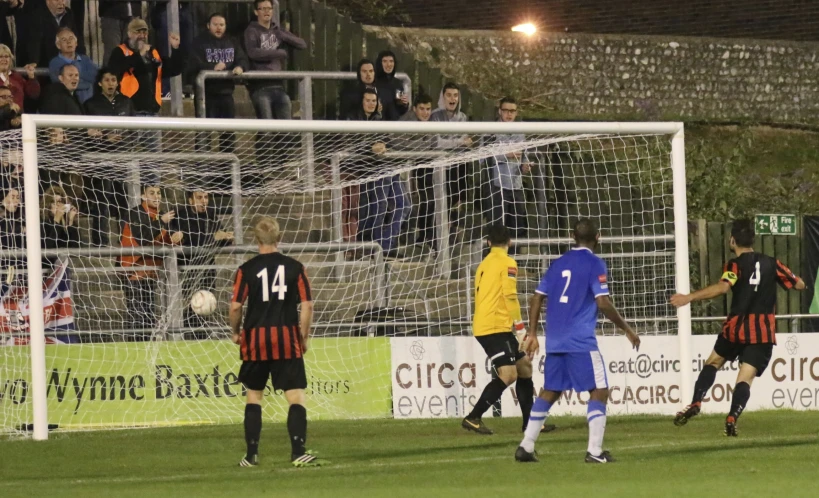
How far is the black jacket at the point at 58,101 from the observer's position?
14.4m

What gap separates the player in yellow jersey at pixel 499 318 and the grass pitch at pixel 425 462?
15.0 inches

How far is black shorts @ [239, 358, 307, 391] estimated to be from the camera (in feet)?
30.4

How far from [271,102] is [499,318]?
19.8 feet

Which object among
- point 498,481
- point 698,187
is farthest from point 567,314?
point 698,187

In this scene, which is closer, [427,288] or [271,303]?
[271,303]

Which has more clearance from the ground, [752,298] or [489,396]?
[752,298]

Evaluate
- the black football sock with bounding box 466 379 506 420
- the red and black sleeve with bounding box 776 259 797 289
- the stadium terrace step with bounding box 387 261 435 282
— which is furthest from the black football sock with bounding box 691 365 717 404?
the stadium terrace step with bounding box 387 261 435 282

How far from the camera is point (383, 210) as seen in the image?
15.0 m

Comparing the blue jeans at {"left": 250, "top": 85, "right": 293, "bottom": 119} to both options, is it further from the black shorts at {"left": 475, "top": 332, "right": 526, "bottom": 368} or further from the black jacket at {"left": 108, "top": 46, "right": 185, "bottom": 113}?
the black shorts at {"left": 475, "top": 332, "right": 526, "bottom": 368}

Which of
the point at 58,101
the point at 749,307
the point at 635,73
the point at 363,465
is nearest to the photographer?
the point at 363,465

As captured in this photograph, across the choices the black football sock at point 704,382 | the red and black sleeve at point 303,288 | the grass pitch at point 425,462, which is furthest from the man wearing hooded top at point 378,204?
the red and black sleeve at point 303,288

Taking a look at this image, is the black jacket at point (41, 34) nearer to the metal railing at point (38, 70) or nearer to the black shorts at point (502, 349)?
the metal railing at point (38, 70)

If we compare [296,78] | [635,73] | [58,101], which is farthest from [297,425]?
[635,73]

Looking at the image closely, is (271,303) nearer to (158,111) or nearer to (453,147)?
(453,147)
